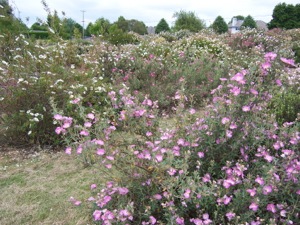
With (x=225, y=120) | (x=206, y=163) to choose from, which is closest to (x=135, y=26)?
(x=206, y=163)

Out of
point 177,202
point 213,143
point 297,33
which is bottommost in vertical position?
point 177,202

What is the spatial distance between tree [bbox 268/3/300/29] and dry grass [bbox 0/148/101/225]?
94.5ft

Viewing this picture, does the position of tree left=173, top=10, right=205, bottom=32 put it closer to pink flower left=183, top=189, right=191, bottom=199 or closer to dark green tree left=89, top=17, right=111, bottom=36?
dark green tree left=89, top=17, right=111, bottom=36

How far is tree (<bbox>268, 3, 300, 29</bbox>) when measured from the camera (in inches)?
1066

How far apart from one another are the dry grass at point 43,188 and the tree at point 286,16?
2880 centimetres

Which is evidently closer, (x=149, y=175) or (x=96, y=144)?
(x=96, y=144)

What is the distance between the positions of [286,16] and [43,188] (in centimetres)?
3016

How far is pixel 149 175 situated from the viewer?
2.14 metres

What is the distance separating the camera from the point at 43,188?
305 cm

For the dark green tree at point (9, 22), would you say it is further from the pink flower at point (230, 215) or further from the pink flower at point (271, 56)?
the pink flower at point (230, 215)

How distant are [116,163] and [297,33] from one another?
1668 cm

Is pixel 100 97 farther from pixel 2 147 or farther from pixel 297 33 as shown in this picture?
pixel 297 33

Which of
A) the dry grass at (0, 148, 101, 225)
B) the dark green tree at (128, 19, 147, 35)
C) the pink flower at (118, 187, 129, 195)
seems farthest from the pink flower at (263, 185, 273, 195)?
the dark green tree at (128, 19, 147, 35)

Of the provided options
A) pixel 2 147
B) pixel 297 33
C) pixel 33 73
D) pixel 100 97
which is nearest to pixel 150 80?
pixel 100 97
